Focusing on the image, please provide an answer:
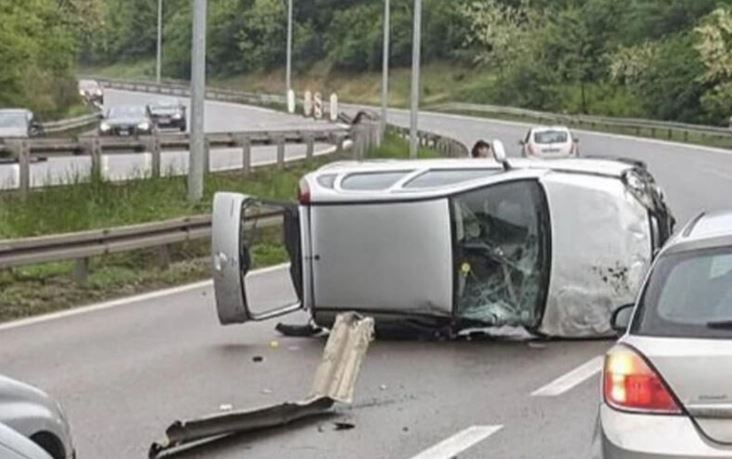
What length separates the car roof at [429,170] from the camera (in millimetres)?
13250

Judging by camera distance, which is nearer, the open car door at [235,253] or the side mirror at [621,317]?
the side mirror at [621,317]

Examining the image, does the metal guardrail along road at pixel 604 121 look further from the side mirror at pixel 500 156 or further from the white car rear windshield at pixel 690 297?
the white car rear windshield at pixel 690 297

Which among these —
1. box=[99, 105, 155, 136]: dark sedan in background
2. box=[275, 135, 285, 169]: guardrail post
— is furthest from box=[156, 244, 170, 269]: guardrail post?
box=[99, 105, 155, 136]: dark sedan in background

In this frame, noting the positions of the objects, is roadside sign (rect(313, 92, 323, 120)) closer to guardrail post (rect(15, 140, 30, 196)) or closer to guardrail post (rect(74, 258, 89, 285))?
guardrail post (rect(15, 140, 30, 196))

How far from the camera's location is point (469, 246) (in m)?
13.2

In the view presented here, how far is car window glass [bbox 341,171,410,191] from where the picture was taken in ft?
44.2

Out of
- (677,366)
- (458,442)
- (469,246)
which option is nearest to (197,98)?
(469,246)

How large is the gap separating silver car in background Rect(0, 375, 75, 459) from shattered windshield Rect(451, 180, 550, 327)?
6.97 m

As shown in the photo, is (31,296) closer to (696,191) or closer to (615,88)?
(696,191)

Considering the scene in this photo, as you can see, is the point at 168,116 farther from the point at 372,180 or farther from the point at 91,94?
the point at 372,180

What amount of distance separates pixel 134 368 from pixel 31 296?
15.1 ft

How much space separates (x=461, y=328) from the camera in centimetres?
1354

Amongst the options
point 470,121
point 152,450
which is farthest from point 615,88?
point 152,450

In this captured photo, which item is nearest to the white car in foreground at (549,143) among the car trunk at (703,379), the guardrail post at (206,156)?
the guardrail post at (206,156)
